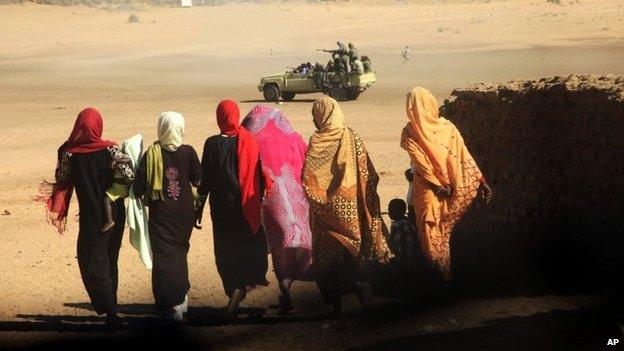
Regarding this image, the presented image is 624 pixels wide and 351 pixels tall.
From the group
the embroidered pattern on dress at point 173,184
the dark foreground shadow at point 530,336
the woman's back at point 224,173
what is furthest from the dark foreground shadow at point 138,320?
the dark foreground shadow at point 530,336

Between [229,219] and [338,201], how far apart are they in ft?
2.49

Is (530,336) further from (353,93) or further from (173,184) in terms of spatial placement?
(353,93)

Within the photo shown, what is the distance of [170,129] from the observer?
24.7 ft

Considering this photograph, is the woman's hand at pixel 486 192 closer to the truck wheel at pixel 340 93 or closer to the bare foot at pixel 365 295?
the bare foot at pixel 365 295

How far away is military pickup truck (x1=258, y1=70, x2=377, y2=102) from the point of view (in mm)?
28344

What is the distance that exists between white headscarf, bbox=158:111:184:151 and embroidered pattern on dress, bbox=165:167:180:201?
0.15 meters

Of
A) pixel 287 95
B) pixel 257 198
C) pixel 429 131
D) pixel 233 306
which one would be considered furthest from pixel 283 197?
pixel 287 95

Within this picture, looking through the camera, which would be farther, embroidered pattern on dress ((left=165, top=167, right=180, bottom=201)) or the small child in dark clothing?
the small child in dark clothing

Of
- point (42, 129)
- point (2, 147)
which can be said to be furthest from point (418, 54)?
point (2, 147)

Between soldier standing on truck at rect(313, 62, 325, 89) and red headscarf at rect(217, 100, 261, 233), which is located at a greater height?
red headscarf at rect(217, 100, 261, 233)

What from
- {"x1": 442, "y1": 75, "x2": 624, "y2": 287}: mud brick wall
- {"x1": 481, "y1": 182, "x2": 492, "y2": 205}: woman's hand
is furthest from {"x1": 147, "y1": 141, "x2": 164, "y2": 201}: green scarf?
{"x1": 442, "y1": 75, "x2": 624, "y2": 287}: mud brick wall

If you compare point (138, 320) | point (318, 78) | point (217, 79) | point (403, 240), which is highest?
point (403, 240)

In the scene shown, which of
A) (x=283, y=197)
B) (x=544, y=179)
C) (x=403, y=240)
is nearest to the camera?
(x=283, y=197)

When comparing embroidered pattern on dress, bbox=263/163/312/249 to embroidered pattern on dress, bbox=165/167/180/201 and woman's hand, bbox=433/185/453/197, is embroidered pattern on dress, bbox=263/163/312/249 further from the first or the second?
woman's hand, bbox=433/185/453/197
